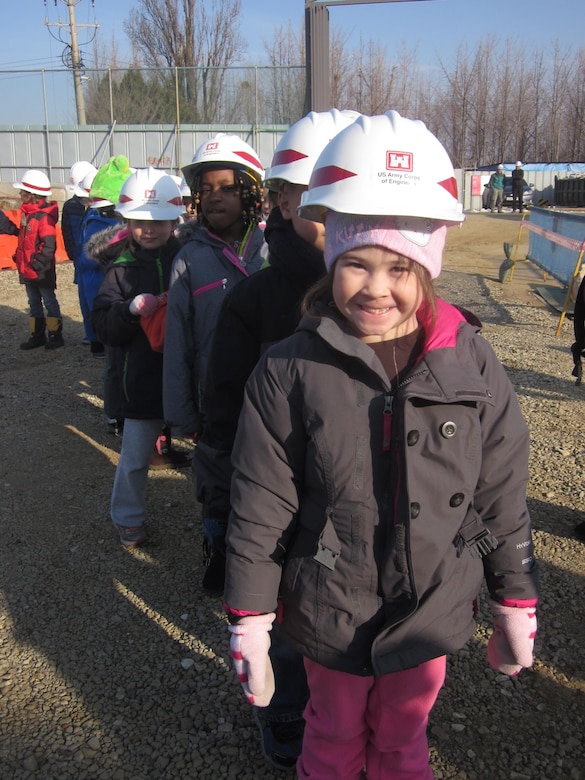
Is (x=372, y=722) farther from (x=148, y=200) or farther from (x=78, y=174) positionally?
(x=78, y=174)

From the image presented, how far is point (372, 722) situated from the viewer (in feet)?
6.26

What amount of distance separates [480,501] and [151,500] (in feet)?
9.66

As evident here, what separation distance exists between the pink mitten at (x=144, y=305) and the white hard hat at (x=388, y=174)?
6.19 feet

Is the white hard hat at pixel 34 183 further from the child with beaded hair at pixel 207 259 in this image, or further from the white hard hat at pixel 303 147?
the white hard hat at pixel 303 147

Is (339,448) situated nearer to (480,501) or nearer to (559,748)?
(480,501)


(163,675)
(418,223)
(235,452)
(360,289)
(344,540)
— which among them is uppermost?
(418,223)

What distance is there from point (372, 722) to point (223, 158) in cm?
221

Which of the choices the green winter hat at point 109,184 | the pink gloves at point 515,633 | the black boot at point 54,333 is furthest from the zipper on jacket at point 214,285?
the black boot at point 54,333

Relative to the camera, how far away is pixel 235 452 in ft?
5.98

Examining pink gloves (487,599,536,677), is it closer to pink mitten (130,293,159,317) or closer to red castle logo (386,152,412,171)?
red castle logo (386,152,412,171)

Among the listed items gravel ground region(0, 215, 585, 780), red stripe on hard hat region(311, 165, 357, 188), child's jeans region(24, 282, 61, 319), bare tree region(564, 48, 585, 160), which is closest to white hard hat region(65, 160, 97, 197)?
child's jeans region(24, 282, 61, 319)

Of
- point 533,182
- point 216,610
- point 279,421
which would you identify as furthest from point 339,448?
A: point 533,182

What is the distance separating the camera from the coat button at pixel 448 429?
5.50 feet

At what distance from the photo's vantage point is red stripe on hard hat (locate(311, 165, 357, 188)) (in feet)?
5.60
